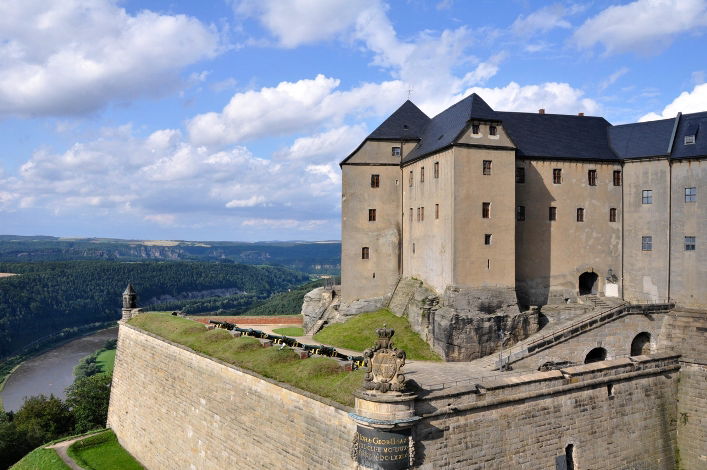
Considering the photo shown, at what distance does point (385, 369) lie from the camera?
19.6 meters

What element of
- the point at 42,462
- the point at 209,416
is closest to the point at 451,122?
the point at 209,416

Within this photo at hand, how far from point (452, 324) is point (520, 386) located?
10.8m

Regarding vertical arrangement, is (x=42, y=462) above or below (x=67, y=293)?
below

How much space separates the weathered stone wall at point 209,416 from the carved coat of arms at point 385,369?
6.80 ft

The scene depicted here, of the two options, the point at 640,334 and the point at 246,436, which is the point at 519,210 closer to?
the point at 640,334

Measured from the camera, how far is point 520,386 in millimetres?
23594

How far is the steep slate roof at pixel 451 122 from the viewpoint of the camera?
121 feet

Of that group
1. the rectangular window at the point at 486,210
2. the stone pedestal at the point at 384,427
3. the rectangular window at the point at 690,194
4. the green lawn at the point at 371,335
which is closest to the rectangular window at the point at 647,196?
the rectangular window at the point at 690,194

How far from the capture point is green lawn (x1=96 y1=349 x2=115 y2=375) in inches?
3766

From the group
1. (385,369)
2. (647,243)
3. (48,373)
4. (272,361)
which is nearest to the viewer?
(385,369)

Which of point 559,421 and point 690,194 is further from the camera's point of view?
point 690,194

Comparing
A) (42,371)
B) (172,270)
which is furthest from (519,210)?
(172,270)

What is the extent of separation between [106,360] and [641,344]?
3823 inches

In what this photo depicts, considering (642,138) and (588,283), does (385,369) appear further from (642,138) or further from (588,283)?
(642,138)
